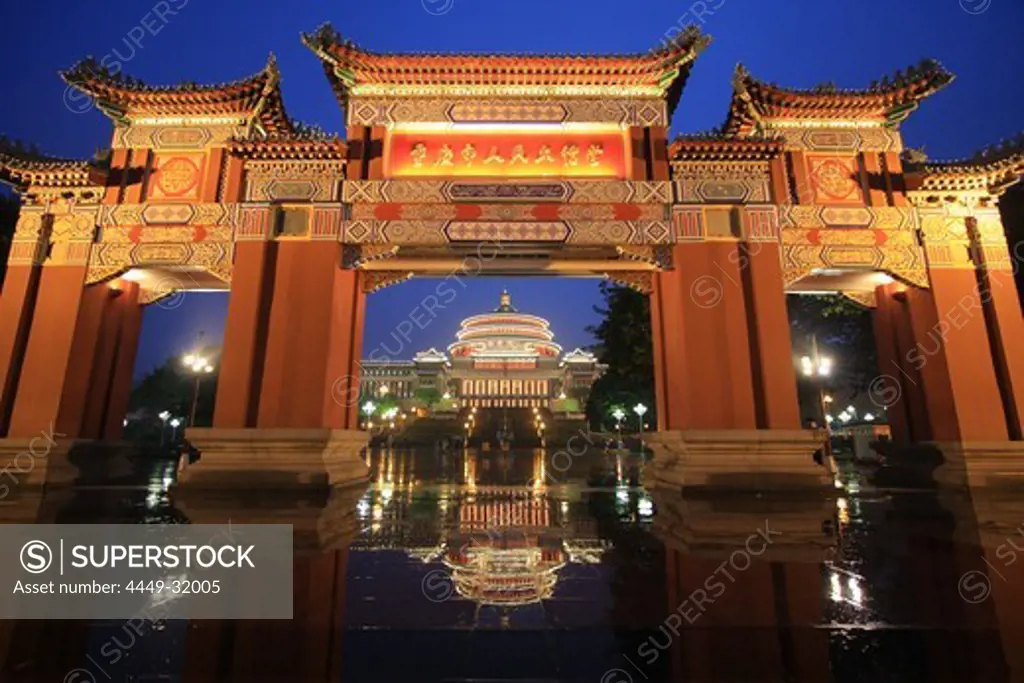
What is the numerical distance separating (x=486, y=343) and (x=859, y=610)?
2411 inches

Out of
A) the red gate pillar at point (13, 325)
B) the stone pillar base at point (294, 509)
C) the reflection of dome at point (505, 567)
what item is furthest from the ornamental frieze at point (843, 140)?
the red gate pillar at point (13, 325)

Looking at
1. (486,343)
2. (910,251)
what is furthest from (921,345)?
(486,343)

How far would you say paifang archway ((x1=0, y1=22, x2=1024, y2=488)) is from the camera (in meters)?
11.0

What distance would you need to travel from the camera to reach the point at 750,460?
10.4 m

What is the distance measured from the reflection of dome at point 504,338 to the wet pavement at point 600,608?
56.6 m

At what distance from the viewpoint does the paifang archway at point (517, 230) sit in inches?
434

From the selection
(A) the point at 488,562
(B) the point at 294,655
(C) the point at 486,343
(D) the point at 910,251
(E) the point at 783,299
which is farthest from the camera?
(C) the point at 486,343

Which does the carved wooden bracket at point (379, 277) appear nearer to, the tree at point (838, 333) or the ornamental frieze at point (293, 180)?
the ornamental frieze at point (293, 180)

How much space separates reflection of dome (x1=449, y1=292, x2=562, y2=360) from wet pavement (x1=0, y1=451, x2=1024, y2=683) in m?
56.6

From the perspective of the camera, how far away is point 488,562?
5023mm

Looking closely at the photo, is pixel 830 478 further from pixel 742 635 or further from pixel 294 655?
pixel 294 655

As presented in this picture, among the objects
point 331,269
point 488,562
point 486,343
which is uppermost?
point 486,343

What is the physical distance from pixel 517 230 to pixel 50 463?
1175 cm

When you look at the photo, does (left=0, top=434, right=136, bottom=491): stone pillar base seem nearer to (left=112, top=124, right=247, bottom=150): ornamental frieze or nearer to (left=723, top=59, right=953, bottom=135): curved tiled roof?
(left=112, top=124, right=247, bottom=150): ornamental frieze
